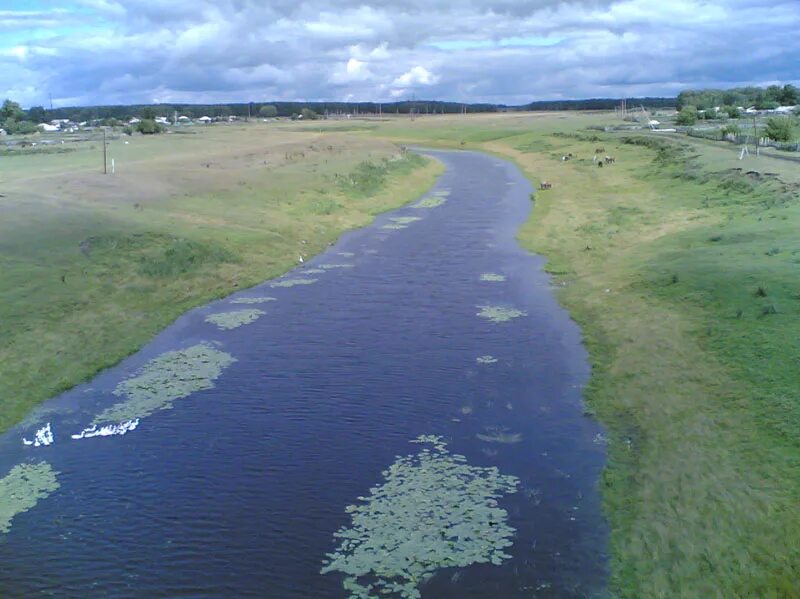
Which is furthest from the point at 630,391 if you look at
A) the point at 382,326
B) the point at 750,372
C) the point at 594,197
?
the point at 594,197

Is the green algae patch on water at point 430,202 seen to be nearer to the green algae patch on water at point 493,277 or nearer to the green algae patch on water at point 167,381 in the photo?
the green algae patch on water at point 493,277

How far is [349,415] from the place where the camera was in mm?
25062

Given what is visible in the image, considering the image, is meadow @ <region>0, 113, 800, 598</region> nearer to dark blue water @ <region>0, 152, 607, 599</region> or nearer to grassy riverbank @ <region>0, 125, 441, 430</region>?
grassy riverbank @ <region>0, 125, 441, 430</region>

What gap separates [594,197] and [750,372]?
4492cm

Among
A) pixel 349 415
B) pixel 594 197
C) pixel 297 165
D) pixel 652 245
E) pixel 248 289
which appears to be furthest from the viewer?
pixel 297 165

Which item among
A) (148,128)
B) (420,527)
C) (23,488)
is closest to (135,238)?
(23,488)

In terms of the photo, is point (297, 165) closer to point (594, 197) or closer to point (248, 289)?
point (594, 197)

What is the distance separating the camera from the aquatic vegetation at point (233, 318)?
3525 centimetres

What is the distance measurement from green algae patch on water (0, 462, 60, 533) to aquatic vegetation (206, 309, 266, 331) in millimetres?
13198

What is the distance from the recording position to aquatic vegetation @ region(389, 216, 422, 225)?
63.0 metres

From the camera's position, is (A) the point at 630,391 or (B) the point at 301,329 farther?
(B) the point at 301,329

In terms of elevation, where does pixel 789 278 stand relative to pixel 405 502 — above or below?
above

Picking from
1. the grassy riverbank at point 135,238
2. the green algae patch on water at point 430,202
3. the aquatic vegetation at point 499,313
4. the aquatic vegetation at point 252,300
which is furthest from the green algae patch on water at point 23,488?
the green algae patch on water at point 430,202

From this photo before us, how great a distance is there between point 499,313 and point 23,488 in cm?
2145
